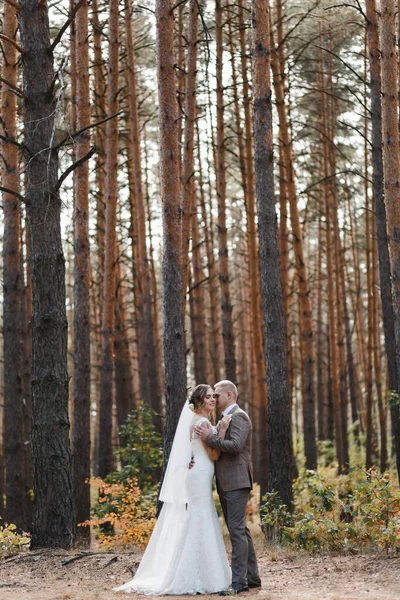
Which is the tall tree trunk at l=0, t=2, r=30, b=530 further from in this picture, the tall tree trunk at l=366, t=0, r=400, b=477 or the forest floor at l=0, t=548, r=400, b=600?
the tall tree trunk at l=366, t=0, r=400, b=477

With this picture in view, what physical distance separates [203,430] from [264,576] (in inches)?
68.3

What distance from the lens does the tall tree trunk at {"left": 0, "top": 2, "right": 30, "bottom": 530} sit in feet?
37.8

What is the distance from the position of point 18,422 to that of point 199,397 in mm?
5768

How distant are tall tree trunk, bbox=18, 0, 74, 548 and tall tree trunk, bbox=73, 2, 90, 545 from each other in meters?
2.81

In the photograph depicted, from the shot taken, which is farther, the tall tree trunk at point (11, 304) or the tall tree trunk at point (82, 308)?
the tall tree trunk at point (11, 304)

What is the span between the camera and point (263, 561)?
834 cm

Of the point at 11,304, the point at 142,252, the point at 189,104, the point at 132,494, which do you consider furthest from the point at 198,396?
the point at 142,252

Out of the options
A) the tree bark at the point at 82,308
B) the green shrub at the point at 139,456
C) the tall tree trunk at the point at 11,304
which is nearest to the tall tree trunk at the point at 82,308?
the tree bark at the point at 82,308

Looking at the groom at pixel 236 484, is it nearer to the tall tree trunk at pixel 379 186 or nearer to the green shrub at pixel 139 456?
the tall tree trunk at pixel 379 186

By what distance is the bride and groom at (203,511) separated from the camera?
655cm

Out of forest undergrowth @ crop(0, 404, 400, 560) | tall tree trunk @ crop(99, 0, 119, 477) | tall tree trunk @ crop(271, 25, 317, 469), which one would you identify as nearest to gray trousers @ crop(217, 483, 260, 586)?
forest undergrowth @ crop(0, 404, 400, 560)

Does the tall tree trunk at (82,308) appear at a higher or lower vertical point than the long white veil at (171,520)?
higher

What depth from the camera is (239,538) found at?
650cm

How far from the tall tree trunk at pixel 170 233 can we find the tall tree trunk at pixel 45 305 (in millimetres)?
1288
